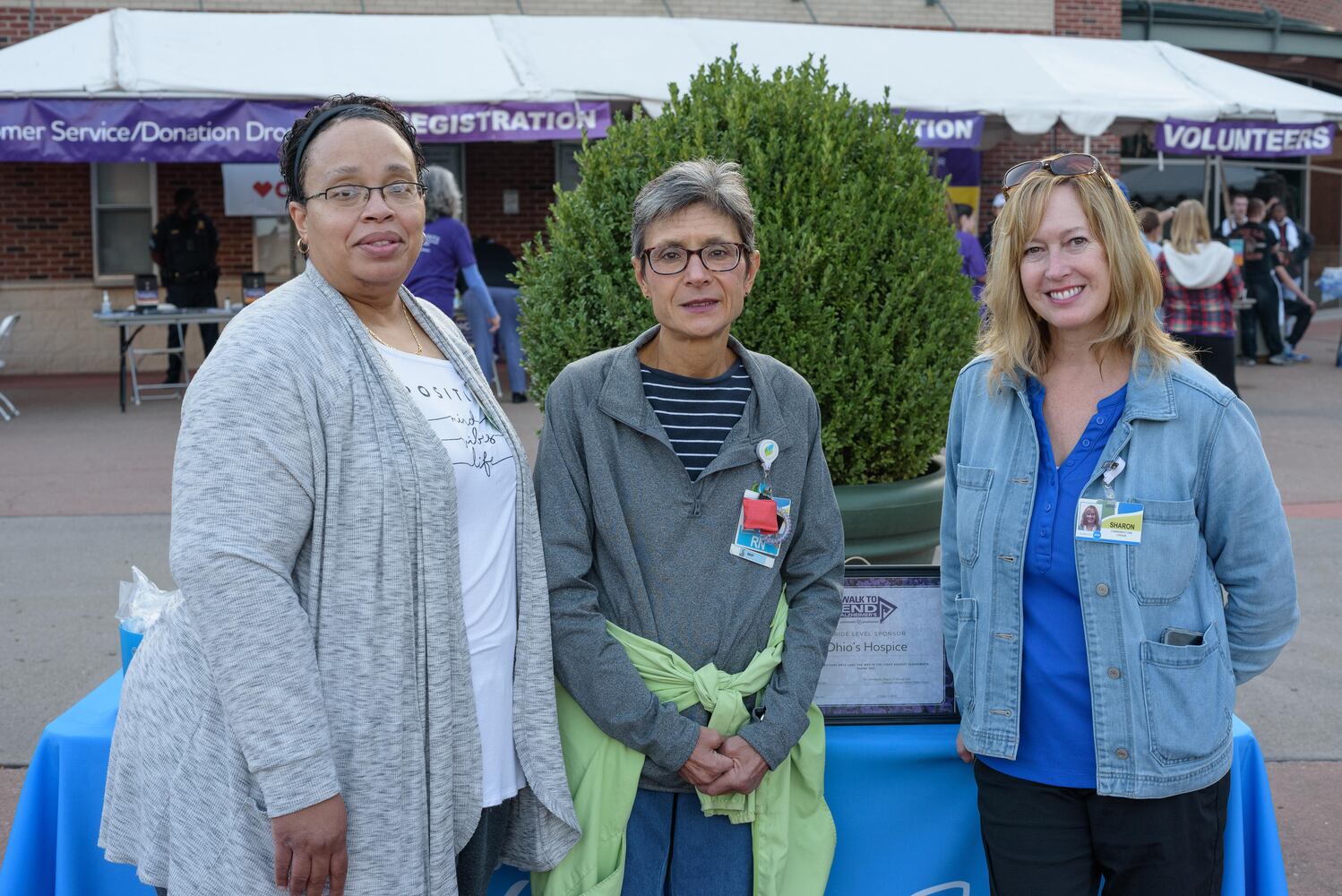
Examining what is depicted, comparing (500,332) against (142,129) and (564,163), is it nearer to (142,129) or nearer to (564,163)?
(142,129)

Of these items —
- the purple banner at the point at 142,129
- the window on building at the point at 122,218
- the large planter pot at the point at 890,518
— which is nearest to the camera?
the large planter pot at the point at 890,518

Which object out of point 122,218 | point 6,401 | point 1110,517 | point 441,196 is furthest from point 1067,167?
point 122,218

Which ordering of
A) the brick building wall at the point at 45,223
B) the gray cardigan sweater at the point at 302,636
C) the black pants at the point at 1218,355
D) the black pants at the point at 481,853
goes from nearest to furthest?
the gray cardigan sweater at the point at 302,636
the black pants at the point at 481,853
the black pants at the point at 1218,355
the brick building wall at the point at 45,223

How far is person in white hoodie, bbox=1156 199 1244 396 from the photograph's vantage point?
10.1 meters

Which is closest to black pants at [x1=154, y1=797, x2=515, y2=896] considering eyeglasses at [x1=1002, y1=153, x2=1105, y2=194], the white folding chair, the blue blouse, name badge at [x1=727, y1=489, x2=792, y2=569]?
name badge at [x1=727, y1=489, x2=792, y2=569]

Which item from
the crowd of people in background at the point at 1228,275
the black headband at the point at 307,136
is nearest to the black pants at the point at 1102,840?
the black headband at the point at 307,136

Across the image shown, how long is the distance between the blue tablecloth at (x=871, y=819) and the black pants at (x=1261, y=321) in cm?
1408

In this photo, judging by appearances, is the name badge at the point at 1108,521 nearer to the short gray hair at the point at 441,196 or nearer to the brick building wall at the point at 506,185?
the short gray hair at the point at 441,196

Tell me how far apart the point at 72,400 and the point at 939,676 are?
1233 cm

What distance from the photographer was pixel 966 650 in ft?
7.79

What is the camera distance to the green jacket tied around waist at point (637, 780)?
2303mm

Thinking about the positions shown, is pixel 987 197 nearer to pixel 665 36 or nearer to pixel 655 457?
pixel 665 36

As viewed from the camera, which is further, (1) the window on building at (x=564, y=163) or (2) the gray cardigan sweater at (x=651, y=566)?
(1) the window on building at (x=564, y=163)

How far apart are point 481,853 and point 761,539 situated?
0.75m
